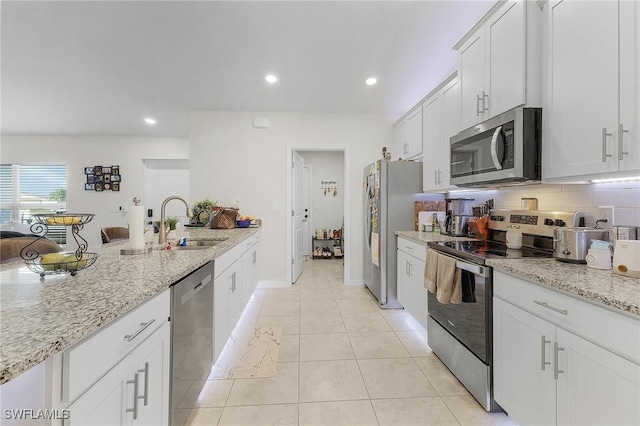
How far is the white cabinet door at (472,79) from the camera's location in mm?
1959

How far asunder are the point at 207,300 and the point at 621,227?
2.23 meters

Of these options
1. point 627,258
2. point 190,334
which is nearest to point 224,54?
point 190,334

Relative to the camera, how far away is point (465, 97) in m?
2.15

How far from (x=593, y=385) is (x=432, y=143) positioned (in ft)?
7.58

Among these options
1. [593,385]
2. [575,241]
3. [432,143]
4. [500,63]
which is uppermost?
[500,63]

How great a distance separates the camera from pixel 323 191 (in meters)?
6.25

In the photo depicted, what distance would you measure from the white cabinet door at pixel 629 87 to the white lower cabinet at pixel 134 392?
209 cm

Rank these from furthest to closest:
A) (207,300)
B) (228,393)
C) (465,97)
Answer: (465,97) < (228,393) < (207,300)

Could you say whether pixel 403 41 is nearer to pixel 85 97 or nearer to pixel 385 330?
pixel 385 330

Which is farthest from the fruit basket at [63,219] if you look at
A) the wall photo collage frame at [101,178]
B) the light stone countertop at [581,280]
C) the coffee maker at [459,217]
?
the wall photo collage frame at [101,178]

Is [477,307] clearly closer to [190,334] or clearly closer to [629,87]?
[629,87]

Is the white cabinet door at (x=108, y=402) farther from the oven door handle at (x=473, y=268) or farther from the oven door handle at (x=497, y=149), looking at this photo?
the oven door handle at (x=497, y=149)

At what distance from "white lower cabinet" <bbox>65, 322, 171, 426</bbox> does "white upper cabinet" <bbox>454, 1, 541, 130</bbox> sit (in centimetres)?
226

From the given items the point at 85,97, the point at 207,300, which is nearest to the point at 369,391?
the point at 207,300
